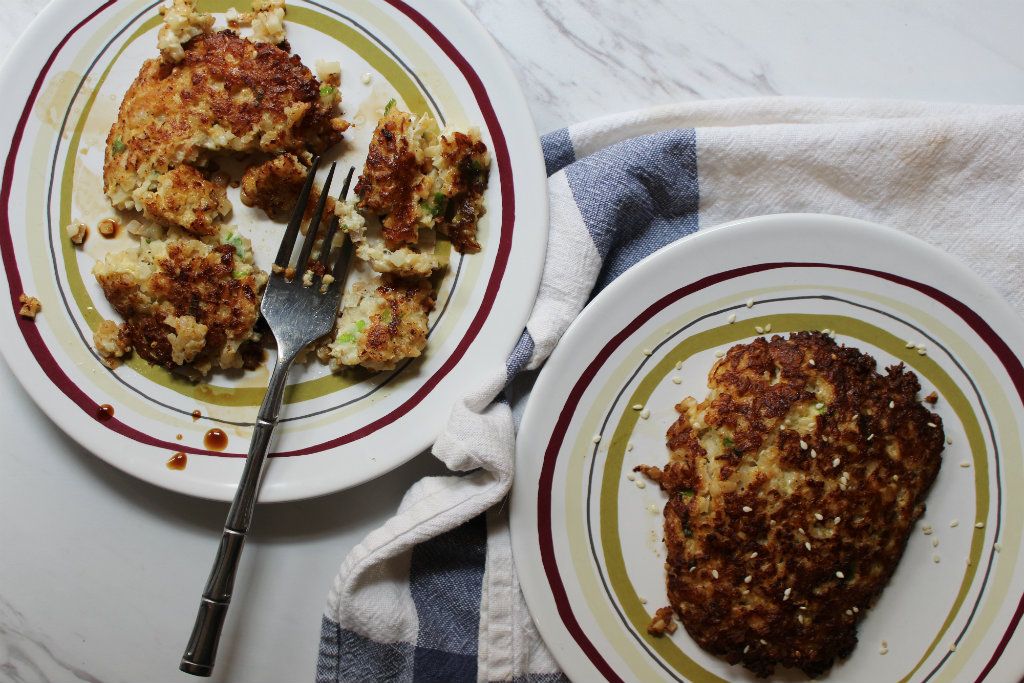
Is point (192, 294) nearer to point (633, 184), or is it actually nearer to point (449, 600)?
point (449, 600)

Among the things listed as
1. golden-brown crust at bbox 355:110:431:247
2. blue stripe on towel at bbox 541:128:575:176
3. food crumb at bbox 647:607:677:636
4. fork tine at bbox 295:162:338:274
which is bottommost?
food crumb at bbox 647:607:677:636

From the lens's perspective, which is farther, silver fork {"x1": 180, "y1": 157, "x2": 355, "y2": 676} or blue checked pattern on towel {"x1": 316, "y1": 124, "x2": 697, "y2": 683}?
blue checked pattern on towel {"x1": 316, "y1": 124, "x2": 697, "y2": 683}

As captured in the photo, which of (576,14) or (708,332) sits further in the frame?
(576,14)

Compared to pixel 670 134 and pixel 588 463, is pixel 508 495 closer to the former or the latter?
pixel 588 463

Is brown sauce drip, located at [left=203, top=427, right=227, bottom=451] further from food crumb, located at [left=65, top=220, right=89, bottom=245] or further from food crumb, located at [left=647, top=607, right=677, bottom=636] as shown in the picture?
food crumb, located at [left=647, top=607, right=677, bottom=636]

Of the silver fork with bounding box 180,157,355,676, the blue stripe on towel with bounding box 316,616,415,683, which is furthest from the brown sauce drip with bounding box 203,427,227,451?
the blue stripe on towel with bounding box 316,616,415,683

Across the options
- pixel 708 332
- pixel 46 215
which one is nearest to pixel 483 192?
pixel 708 332

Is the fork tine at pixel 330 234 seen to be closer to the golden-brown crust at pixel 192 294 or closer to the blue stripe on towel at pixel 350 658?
the golden-brown crust at pixel 192 294

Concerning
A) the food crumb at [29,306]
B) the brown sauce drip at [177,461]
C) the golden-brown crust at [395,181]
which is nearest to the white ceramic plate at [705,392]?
the golden-brown crust at [395,181]
